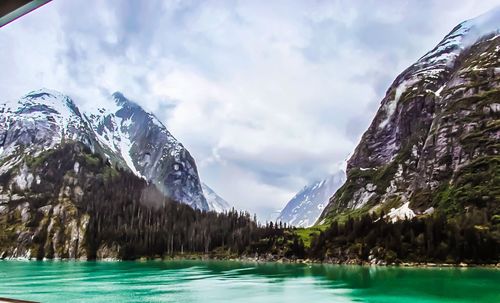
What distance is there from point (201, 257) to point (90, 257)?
46.1 feet

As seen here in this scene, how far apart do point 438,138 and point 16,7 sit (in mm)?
64389

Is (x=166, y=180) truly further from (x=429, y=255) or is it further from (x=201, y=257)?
(x=429, y=255)

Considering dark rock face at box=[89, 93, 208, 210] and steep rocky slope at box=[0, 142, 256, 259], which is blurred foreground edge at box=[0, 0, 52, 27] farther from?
dark rock face at box=[89, 93, 208, 210]

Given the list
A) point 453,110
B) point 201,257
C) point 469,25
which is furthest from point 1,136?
point 469,25

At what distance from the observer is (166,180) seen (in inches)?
5069

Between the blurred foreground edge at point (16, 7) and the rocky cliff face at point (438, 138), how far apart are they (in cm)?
4695

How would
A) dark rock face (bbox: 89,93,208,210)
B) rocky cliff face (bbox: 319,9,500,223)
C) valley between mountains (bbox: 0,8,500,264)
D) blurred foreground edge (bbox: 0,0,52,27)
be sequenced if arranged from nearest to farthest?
1. blurred foreground edge (bbox: 0,0,52,27)
2. valley between mountains (bbox: 0,8,500,264)
3. rocky cliff face (bbox: 319,9,500,223)
4. dark rock face (bbox: 89,93,208,210)

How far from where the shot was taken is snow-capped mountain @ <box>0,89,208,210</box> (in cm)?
9212

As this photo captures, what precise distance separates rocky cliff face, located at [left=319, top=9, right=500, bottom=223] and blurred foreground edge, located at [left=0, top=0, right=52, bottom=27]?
154 ft

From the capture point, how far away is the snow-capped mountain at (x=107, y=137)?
92125 millimetres

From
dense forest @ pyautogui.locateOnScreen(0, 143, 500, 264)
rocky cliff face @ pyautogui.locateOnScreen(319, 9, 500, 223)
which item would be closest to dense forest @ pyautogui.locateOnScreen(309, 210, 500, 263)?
dense forest @ pyautogui.locateOnScreen(0, 143, 500, 264)

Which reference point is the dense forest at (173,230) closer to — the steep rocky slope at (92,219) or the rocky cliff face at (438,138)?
the steep rocky slope at (92,219)

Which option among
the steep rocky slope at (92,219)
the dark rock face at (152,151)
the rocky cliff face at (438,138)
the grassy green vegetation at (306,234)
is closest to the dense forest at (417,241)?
the grassy green vegetation at (306,234)

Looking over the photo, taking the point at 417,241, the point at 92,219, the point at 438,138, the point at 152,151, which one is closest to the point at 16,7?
the point at 417,241
